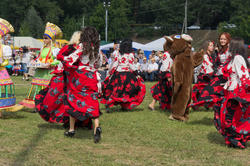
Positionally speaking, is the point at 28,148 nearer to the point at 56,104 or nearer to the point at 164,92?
the point at 56,104

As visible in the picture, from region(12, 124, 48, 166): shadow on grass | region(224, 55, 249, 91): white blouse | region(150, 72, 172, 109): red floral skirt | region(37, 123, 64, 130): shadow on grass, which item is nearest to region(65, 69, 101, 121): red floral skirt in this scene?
region(12, 124, 48, 166): shadow on grass

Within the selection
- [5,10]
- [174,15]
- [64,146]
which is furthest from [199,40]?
[64,146]

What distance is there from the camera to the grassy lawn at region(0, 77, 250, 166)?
5.49 metres

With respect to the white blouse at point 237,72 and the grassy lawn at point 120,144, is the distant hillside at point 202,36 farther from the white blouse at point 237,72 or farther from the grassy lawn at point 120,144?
the white blouse at point 237,72

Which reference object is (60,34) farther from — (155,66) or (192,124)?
(155,66)

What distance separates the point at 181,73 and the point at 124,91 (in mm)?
2014

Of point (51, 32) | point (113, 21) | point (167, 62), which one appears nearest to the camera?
point (51, 32)

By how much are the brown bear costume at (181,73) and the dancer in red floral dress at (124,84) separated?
5.19 feet

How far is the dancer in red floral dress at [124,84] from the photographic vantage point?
33.4 ft

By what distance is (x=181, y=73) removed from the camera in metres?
8.67

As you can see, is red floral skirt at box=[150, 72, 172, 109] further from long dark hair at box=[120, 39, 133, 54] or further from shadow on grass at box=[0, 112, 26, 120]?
shadow on grass at box=[0, 112, 26, 120]

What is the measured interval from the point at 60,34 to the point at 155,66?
1212 cm

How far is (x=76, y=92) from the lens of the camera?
6656 millimetres

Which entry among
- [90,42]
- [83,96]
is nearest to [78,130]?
[83,96]
